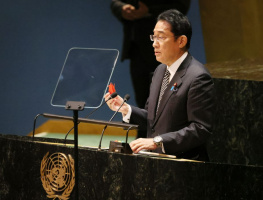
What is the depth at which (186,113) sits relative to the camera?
10.1ft

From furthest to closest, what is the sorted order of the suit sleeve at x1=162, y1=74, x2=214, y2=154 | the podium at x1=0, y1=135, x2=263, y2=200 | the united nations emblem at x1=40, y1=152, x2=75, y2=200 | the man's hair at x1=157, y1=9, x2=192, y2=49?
the man's hair at x1=157, y1=9, x2=192, y2=49, the suit sleeve at x1=162, y1=74, x2=214, y2=154, the united nations emblem at x1=40, y1=152, x2=75, y2=200, the podium at x1=0, y1=135, x2=263, y2=200

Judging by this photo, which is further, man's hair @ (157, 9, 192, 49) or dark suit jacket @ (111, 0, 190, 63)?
dark suit jacket @ (111, 0, 190, 63)

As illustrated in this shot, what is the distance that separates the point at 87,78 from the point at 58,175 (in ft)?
1.96

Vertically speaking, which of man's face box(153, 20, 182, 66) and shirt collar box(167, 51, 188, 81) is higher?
man's face box(153, 20, 182, 66)

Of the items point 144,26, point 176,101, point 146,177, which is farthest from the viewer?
point 144,26

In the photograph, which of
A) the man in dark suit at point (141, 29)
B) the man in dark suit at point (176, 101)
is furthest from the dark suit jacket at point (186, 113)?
the man in dark suit at point (141, 29)

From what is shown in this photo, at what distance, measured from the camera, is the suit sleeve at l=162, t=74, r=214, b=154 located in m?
2.89

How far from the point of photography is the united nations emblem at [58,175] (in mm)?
2740

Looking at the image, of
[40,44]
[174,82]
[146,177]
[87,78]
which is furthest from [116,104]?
[40,44]

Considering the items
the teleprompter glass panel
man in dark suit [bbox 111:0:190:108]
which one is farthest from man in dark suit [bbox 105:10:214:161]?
man in dark suit [bbox 111:0:190:108]

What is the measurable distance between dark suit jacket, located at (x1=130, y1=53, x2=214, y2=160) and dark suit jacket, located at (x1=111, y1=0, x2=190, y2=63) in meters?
1.85

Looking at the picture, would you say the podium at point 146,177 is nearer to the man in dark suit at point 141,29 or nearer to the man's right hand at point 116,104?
the man's right hand at point 116,104

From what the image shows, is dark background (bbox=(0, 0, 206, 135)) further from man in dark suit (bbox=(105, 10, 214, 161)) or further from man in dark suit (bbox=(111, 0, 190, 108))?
man in dark suit (bbox=(105, 10, 214, 161))

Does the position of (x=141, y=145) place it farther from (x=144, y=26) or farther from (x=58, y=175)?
(x=144, y=26)
